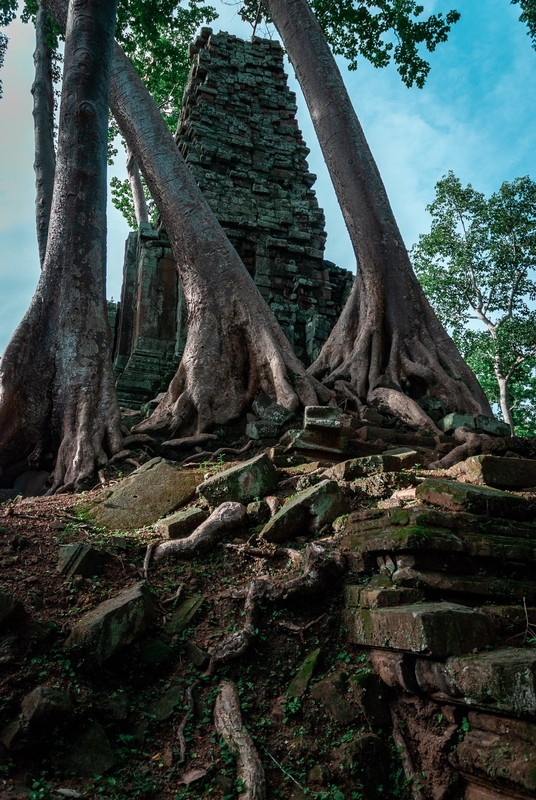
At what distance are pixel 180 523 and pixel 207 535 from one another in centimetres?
24

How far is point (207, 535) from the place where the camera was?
324 cm

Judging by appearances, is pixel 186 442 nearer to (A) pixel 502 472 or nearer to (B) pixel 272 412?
(B) pixel 272 412

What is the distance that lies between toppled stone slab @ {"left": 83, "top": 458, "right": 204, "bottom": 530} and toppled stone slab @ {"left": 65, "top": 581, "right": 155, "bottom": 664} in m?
1.13

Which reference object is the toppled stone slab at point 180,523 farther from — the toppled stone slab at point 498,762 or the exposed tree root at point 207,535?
the toppled stone slab at point 498,762

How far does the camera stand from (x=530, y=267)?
→ 1477 centimetres

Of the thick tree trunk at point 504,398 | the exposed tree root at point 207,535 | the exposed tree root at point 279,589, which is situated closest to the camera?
the exposed tree root at point 279,589

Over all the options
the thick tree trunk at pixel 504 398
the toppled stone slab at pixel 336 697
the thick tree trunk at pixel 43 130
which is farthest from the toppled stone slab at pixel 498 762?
the thick tree trunk at pixel 504 398

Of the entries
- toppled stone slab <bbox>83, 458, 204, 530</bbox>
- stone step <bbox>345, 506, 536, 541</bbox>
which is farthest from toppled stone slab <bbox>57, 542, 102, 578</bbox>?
stone step <bbox>345, 506, 536, 541</bbox>

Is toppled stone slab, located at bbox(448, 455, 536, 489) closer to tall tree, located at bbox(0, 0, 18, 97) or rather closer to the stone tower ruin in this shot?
the stone tower ruin

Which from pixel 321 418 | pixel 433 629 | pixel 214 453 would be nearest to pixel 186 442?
pixel 214 453

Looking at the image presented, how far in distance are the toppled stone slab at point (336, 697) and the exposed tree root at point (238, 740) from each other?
327mm

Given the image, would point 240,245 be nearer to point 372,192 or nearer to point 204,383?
point 372,192

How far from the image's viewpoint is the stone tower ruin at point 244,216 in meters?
9.11

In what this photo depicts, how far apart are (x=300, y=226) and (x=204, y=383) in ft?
19.3
